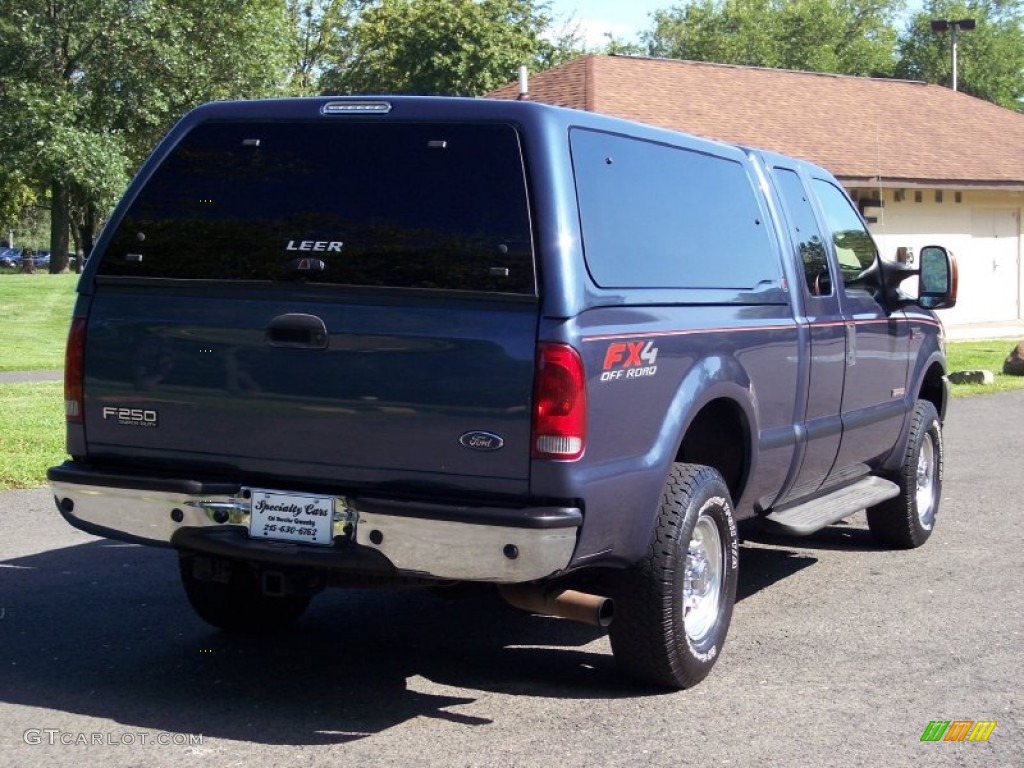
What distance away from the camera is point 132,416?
17.1 ft

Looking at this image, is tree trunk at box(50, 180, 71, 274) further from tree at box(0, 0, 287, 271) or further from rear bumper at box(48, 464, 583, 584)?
rear bumper at box(48, 464, 583, 584)

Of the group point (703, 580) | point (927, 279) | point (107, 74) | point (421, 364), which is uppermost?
point (107, 74)

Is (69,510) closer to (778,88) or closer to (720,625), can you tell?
(720,625)

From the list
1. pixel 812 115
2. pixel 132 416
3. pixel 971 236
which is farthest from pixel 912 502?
pixel 971 236

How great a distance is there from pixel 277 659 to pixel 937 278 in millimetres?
4331

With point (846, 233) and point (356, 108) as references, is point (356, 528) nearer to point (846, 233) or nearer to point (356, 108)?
point (356, 108)

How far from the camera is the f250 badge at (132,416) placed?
5.17m

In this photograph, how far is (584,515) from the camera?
4.71 metres

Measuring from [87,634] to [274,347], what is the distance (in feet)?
6.20

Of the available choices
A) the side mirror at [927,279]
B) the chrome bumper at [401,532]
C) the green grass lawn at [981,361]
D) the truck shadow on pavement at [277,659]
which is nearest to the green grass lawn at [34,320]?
the green grass lawn at [981,361]

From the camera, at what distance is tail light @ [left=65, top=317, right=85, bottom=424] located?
208 inches

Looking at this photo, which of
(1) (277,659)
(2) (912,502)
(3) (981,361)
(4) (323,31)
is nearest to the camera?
(1) (277,659)

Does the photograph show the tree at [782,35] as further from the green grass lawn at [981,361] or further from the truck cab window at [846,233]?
the truck cab window at [846,233]

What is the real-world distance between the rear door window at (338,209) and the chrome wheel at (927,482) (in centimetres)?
447
